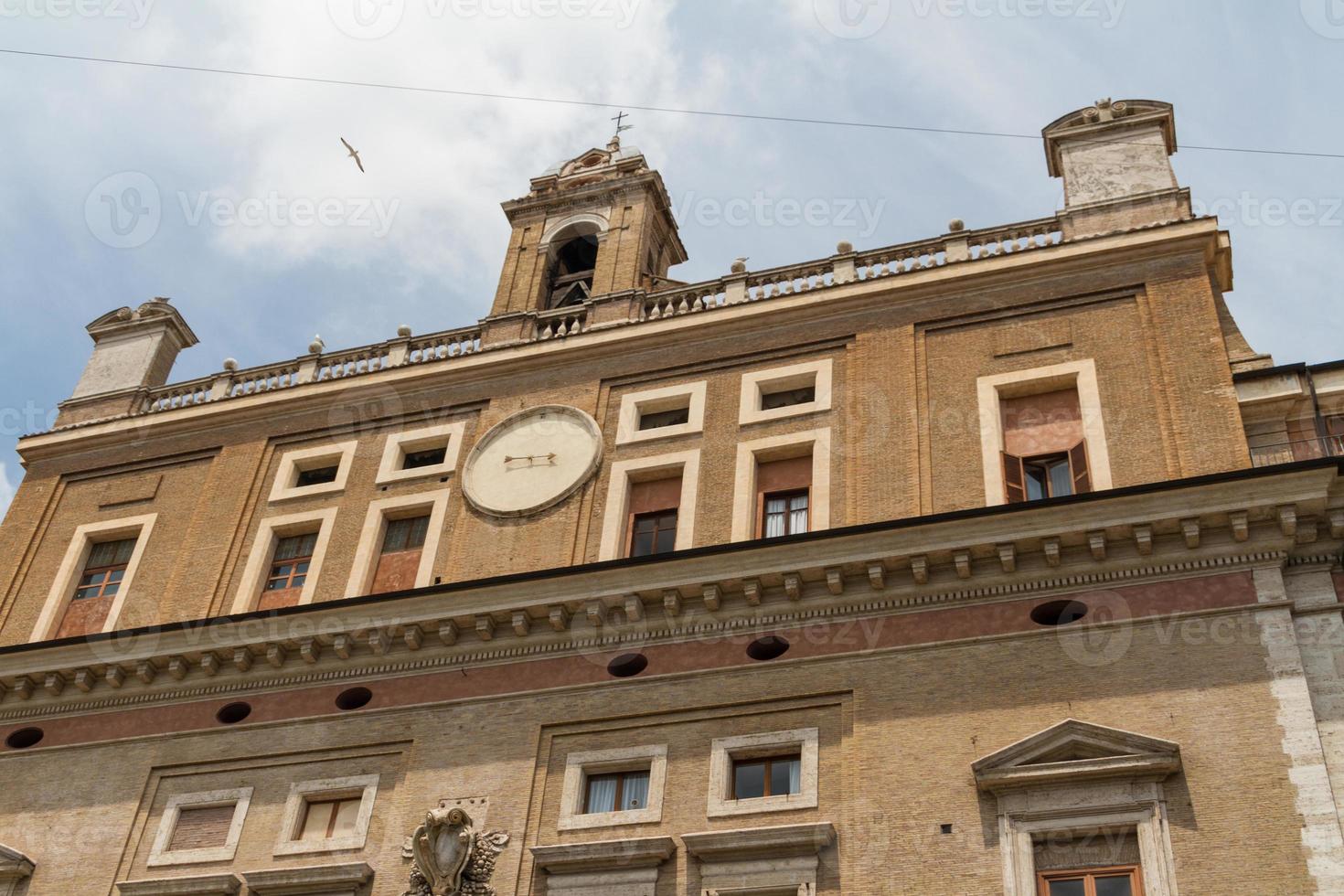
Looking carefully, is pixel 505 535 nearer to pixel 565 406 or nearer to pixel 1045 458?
pixel 565 406

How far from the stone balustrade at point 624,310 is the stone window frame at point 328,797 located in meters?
9.25

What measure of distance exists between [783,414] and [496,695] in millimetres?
6860

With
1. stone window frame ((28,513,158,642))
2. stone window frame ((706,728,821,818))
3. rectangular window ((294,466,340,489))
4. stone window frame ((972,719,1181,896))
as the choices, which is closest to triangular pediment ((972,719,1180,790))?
stone window frame ((972,719,1181,896))

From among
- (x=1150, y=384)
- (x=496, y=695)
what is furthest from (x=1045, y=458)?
(x=496, y=695)

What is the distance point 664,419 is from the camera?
27.9 meters

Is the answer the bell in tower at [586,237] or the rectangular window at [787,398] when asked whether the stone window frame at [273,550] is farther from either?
the rectangular window at [787,398]

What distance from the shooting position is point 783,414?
26.5 metres

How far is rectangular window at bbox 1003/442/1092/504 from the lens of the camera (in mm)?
23895

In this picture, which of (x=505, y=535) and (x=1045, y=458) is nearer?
(x=1045, y=458)

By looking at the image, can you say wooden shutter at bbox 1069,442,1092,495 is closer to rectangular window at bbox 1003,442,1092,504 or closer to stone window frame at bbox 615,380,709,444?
rectangular window at bbox 1003,442,1092,504

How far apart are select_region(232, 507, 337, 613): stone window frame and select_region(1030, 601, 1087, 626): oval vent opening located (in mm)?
12781

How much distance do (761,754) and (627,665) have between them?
2.84 meters

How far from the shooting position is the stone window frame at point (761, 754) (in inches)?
834

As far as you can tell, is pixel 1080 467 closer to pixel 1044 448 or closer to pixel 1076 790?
pixel 1044 448
